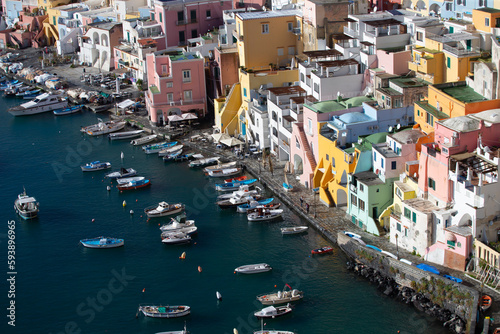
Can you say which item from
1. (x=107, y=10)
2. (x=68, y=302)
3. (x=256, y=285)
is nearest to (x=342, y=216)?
(x=256, y=285)

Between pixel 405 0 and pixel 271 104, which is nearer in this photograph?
pixel 271 104

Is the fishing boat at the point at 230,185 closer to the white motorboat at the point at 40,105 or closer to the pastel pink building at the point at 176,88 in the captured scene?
the pastel pink building at the point at 176,88

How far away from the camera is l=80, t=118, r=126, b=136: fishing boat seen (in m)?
90.1

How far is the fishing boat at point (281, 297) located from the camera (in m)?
54.9

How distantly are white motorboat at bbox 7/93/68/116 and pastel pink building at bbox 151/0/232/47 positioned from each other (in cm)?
1573

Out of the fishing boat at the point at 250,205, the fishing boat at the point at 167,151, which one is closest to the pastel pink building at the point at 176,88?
the fishing boat at the point at 167,151

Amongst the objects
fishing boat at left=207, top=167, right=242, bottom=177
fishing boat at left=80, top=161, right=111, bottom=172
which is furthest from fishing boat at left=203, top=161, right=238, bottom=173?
fishing boat at left=80, top=161, right=111, bottom=172

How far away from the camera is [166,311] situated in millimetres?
54281

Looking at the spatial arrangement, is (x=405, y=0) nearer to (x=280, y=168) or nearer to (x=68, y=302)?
(x=280, y=168)

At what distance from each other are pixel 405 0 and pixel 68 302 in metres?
53.6

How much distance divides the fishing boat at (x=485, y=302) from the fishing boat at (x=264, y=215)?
20.9 m

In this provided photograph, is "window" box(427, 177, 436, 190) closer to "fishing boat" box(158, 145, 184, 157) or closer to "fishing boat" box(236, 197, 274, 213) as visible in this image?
"fishing boat" box(236, 197, 274, 213)

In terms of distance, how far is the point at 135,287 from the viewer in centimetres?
5812

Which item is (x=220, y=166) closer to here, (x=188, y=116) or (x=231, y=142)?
(x=231, y=142)
